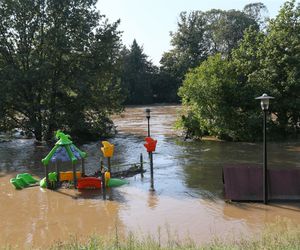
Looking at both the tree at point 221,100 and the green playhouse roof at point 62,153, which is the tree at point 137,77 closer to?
the tree at point 221,100

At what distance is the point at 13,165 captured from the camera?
86.0 feet

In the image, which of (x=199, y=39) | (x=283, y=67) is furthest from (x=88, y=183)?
(x=199, y=39)

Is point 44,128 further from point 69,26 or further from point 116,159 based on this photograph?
point 116,159

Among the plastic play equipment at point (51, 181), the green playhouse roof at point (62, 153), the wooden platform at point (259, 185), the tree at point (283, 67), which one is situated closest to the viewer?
the wooden platform at point (259, 185)

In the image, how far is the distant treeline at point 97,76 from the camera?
31.0 meters

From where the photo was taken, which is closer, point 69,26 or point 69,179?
point 69,179

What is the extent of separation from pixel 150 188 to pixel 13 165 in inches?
457

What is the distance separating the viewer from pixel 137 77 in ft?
290

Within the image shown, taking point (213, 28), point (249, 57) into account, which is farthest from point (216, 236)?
point (213, 28)

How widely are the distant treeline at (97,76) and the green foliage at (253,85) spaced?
7cm

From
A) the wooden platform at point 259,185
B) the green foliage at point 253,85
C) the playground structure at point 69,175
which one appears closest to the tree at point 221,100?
the green foliage at point 253,85

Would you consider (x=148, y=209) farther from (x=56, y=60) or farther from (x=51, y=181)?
(x=56, y=60)

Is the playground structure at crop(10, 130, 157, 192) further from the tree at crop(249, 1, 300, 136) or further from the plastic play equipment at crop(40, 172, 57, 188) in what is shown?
the tree at crop(249, 1, 300, 136)

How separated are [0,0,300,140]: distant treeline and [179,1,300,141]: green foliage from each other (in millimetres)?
72
